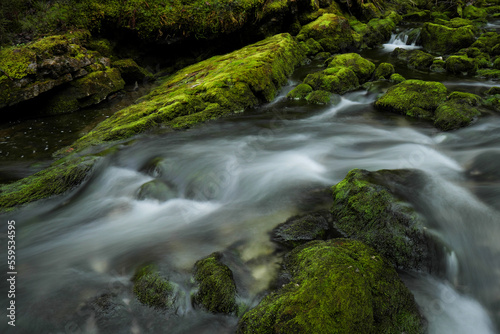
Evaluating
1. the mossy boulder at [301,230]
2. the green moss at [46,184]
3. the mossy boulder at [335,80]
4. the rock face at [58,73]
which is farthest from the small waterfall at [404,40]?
the green moss at [46,184]

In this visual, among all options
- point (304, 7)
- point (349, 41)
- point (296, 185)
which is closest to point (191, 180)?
point (296, 185)

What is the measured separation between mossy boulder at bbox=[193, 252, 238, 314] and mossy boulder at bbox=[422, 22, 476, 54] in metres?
14.4

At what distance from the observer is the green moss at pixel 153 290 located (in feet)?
9.86

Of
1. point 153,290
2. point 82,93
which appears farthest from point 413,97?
point 82,93

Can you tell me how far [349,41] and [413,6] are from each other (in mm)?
14634

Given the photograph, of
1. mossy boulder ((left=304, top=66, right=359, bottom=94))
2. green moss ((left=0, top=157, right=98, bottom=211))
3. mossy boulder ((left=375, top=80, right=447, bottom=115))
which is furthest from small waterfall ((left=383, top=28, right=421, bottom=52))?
green moss ((left=0, top=157, right=98, bottom=211))

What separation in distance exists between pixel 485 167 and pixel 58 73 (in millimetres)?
10785

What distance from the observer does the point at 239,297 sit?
2980mm

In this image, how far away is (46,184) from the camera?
16.1ft

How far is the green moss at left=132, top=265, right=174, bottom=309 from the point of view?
118 inches

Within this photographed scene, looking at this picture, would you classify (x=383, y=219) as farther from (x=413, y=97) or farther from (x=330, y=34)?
(x=330, y=34)

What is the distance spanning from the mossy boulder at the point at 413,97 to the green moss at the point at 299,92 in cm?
217

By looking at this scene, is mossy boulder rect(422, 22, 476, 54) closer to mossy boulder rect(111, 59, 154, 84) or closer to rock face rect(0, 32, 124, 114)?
mossy boulder rect(111, 59, 154, 84)

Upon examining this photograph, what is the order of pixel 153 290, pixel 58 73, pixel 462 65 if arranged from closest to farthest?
pixel 153 290, pixel 58 73, pixel 462 65
